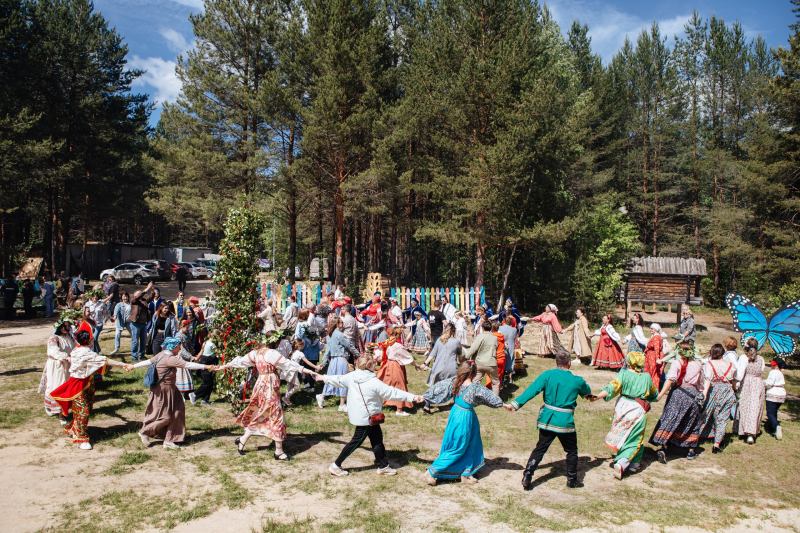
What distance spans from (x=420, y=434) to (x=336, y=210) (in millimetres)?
18036

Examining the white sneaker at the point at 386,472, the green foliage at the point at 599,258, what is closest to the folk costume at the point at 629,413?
the white sneaker at the point at 386,472

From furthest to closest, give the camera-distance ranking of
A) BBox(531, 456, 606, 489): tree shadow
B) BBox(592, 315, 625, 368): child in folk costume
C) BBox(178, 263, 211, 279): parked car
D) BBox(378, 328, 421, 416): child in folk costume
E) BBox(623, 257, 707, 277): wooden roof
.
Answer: BBox(178, 263, 211, 279): parked car → BBox(623, 257, 707, 277): wooden roof → BBox(592, 315, 625, 368): child in folk costume → BBox(378, 328, 421, 416): child in folk costume → BBox(531, 456, 606, 489): tree shadow

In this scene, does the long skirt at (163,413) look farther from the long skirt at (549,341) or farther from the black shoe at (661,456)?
the long skirt at (549,341)

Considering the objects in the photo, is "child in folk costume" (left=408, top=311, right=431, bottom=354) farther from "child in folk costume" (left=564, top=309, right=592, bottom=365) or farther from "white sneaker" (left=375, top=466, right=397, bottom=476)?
"white sneaker" (left=375, top=466, right=397, bottom=476)

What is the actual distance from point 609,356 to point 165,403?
10.9 metres

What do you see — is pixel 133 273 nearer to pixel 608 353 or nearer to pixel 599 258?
pixel 599 258

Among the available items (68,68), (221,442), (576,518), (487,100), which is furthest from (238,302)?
(68,68)

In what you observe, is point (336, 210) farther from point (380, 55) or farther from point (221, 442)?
point (221, 442)

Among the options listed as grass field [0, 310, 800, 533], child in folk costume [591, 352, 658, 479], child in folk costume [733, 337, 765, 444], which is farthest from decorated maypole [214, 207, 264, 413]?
child in folk costume [733, 337, 765, 444]

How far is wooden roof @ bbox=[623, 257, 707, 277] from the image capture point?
22.1 meters

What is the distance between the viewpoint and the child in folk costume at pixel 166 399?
673cm

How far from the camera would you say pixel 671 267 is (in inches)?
890

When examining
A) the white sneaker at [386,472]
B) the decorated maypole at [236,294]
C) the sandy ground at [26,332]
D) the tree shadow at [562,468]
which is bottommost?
the tree shadow at [562,468]

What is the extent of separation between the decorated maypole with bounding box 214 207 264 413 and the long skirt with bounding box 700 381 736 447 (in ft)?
24.6
